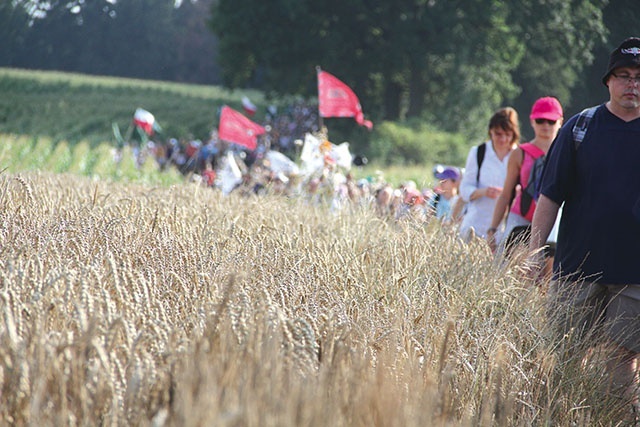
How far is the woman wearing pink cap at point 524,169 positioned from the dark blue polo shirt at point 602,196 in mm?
1473

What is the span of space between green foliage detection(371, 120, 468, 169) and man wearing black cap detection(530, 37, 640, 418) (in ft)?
97.6

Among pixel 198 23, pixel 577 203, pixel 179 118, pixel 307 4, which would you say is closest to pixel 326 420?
pixel 577 203

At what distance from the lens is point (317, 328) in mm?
3539

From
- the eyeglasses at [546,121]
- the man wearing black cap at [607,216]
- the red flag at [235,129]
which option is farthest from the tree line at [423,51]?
the man wearing black cap at [607,216]

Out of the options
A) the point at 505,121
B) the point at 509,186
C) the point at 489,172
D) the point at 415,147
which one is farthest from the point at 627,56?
the point at 415,147

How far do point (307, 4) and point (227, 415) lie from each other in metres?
37.9

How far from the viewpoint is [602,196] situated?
433 centimetres

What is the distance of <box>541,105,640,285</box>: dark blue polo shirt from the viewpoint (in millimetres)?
4289

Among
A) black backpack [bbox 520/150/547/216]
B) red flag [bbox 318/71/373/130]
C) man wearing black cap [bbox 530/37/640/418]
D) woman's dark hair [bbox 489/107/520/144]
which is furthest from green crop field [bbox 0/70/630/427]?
red flag [bbox 318/71/373/130]

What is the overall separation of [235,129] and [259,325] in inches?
663

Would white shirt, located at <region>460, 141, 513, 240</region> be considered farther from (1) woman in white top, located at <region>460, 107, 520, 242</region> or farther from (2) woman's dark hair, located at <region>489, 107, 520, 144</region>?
(2) woman's dark hair, located at <region>489, 107, 520, 144</region>

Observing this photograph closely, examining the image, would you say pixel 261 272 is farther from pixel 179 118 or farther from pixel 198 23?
pixel 198 23

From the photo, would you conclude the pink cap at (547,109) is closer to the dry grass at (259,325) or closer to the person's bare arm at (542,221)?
the dry grass at (259,325)

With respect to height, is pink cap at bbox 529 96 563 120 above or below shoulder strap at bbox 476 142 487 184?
above
